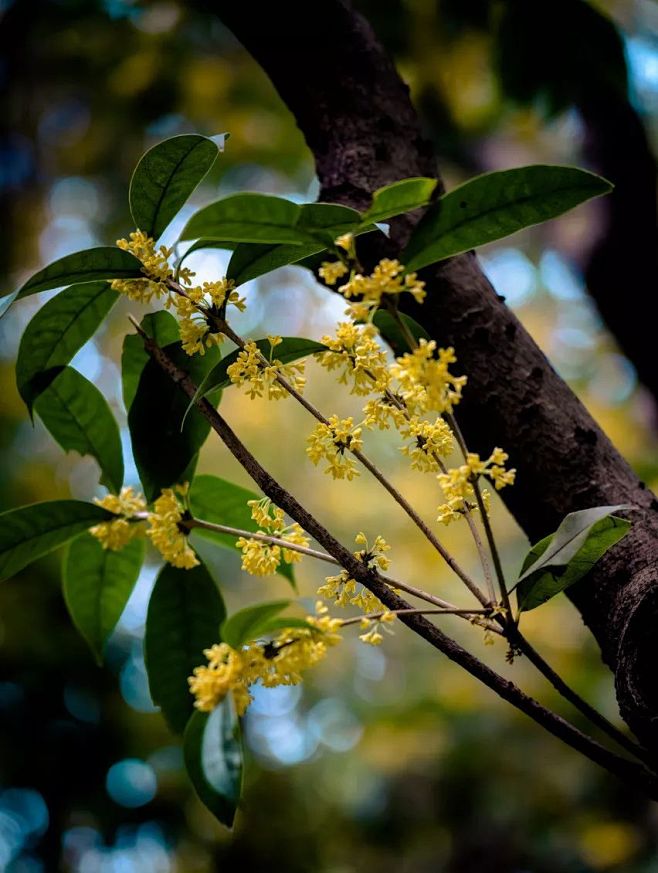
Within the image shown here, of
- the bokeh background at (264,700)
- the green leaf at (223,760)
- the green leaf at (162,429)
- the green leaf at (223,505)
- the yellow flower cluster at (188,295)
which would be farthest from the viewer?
the bokeh background at (264,700)

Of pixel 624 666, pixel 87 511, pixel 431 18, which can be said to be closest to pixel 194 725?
pixel 87 511

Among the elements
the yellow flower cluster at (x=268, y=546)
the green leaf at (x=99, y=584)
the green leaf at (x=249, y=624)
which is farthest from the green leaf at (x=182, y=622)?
the green leaf at (x=249, y=624)

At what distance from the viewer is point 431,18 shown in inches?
93.7

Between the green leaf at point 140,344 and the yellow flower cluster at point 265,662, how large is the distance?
361mm

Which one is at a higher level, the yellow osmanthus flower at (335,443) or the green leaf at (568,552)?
the yellow osmanthus flower at (335,443)

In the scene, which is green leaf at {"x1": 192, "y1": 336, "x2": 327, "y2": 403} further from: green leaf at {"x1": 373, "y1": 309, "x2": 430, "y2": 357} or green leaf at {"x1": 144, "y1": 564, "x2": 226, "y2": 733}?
green leaf at {"x1": 144, "y1": 564, "x2": 226, "y2": 733}

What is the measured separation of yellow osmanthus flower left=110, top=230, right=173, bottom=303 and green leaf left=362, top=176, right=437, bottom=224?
0.64 feet

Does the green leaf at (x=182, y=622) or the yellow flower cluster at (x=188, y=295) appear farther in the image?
the green leaf at (x=182, y=622)

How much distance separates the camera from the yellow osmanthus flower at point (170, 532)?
0.69 m

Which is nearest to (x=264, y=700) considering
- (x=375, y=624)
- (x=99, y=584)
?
(x=99, y=584)

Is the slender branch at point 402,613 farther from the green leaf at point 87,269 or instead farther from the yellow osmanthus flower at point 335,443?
the green leaf at point 87,269

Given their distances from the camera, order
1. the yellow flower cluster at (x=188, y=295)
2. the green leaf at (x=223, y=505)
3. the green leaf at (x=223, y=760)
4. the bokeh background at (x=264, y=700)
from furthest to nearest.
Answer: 1. the bokeh background at (x=264, y=700)
2. the green leaf at (x=223, y=505)
3. the yellow flower cluster at (x=188, y=295)
4. the green leaf at (x=223, y=760)

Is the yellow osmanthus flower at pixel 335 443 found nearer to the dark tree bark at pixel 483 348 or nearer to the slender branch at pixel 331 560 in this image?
the slender branch at pixel 331 560

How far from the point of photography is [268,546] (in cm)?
68
